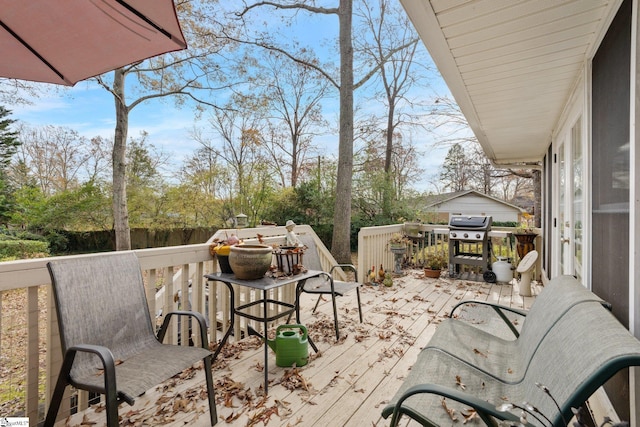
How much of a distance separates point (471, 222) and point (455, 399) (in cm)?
492

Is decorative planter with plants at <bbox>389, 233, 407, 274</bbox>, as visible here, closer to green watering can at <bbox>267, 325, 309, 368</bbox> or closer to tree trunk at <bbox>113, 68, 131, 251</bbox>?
green watering can at <bbox>267, 325, 309, 368</bbox>

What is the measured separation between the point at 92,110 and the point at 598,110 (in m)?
13.0

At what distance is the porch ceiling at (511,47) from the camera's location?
1756 mm

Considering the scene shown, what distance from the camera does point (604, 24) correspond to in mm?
1852

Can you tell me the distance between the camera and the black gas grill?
17.6ft

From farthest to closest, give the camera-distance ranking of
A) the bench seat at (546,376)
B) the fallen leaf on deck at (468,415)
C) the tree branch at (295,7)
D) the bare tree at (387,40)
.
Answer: the bare tree at (387,40), the tree branch at (295,7), the fallen leaf on deck at (468,415), the bench seat at (546,376)

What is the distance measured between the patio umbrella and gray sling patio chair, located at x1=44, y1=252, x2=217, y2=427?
121 centimetres

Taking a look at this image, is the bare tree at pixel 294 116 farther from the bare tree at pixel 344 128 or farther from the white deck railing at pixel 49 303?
the white deck railing at pixel 49 303

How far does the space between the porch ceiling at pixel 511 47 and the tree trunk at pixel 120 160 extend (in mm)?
7647

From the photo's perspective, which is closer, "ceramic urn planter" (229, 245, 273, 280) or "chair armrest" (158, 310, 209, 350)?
"chair armrest" (158, 310, 209, 350)

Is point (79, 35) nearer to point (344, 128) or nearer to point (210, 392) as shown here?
point (210, 392)

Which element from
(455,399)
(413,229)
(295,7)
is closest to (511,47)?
(455,399)

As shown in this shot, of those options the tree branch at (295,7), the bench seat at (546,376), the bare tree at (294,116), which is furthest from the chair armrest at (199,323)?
the bare tree at (294,116)

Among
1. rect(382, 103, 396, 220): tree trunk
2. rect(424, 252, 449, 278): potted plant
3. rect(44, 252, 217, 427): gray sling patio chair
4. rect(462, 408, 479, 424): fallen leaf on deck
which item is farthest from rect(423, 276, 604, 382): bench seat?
rect(382, 103, 396, 220): tree trunk
